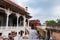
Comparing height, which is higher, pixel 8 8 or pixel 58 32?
pixel 8 8

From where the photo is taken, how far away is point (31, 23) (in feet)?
161

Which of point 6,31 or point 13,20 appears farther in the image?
point 13,20

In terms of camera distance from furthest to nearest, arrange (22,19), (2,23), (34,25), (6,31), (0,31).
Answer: (34,25) → (22,19) → (2,23) → (6,31) → (0,31)

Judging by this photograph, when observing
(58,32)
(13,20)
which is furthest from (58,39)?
(13,20)

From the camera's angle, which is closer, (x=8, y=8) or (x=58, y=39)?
(x=58, y=39)

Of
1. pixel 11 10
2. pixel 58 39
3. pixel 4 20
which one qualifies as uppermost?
pixel 11 10

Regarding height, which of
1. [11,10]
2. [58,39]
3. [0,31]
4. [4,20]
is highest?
[11,10]

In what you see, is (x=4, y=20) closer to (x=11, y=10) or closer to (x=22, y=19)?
(x=11, y=10)

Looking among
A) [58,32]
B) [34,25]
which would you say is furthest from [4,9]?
[34,25]

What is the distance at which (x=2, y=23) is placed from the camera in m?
20.0

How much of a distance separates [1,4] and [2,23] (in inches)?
200

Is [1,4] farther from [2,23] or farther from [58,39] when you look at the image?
[58,39]

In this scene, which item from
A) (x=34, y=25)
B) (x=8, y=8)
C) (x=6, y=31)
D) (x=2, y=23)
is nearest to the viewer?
(x=6, y=31)

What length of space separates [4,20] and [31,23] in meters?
29.3
